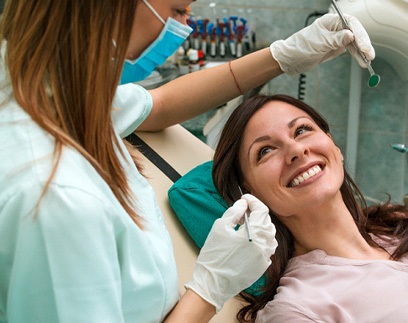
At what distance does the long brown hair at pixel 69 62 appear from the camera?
87cm

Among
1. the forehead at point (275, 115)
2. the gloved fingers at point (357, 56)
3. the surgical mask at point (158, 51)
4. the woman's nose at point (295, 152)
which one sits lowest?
the woman's nose at point (295, 152)

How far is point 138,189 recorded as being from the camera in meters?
1.15

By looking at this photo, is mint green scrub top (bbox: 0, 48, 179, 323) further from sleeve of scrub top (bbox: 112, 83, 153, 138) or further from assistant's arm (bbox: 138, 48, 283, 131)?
assistant's arm (bbox: 138, 48, 283, 131)

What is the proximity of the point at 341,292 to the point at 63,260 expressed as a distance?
891 millimetres

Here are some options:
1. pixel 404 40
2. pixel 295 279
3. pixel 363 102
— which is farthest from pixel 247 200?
pixel 363 102

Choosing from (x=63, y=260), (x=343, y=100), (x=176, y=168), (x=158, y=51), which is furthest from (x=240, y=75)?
(x=343, y=100)

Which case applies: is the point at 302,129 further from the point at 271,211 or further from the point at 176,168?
the point at 176,168

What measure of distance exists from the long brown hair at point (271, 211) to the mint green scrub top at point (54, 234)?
82cm

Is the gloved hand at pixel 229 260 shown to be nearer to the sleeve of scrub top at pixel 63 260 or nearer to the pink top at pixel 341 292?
the pink top at pixel 341 292

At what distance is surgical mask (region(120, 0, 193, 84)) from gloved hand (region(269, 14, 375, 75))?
79cm

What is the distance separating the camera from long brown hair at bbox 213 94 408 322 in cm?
170

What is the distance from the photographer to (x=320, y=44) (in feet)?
6.31

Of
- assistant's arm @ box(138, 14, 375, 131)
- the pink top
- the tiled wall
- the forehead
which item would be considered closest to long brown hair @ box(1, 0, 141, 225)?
the pink top

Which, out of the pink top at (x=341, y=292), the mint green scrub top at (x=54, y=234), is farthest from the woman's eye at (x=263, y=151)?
the mint green scrub top at (x=54, y=234)
